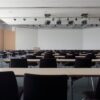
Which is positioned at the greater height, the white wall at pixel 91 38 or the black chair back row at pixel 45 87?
the white wall at pixel 91 38

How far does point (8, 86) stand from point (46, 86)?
45cm

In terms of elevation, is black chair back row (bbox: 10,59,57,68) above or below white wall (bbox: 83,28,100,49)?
below

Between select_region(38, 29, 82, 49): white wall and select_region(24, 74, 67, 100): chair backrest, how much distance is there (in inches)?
816

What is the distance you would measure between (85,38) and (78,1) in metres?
11.7

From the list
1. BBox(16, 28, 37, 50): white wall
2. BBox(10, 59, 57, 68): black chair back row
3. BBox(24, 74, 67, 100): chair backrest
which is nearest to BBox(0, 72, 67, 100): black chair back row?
BBox(24, 74, 67, 100): chair backrest

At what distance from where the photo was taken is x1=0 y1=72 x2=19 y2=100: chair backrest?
2.43 meters

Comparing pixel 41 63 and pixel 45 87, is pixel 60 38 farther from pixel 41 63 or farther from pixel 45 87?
pixel 45 87

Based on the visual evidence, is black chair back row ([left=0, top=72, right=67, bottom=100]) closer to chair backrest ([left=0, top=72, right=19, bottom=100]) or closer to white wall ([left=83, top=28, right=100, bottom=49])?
chair backrest ([left=0, top=72, right=19, bottom=100])

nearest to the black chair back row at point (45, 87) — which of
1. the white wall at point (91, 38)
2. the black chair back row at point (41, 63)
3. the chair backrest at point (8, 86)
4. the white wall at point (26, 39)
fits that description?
the chair backrest at point (8, 86)

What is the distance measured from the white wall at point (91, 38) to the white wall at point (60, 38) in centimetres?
76

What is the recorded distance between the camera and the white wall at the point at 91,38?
812 inches

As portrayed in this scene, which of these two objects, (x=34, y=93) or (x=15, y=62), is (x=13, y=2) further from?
(x=34, y=93)

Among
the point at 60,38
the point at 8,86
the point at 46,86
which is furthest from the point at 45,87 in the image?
the point at 60,38

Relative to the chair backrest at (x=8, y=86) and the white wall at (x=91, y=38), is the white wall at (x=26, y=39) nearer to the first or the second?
the white wall at (x=91, y=38)
